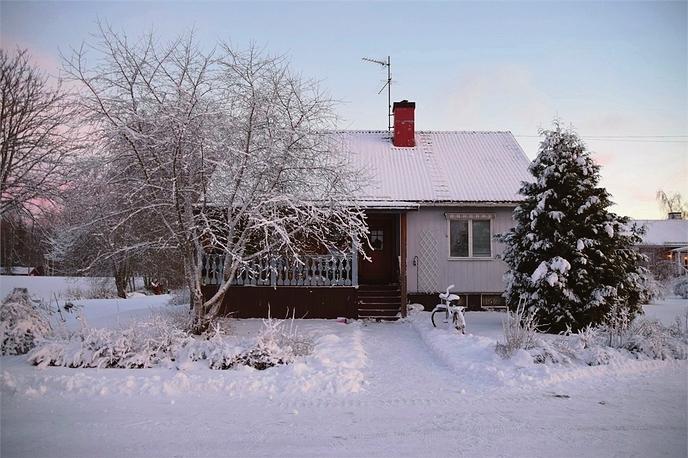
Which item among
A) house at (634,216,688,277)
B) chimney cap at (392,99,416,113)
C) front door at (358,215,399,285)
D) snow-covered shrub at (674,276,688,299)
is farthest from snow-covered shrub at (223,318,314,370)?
house at (634,216,688,277)

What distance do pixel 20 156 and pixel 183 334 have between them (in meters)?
5.21

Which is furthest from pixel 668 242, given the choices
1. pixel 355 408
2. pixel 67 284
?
pixel 67 284

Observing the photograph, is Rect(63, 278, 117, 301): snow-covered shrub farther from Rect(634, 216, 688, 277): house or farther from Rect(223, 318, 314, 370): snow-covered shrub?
Rect(634, 216, 688, 277): house

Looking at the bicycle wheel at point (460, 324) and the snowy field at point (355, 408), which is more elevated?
the bicycle wheel at point (460, 324)

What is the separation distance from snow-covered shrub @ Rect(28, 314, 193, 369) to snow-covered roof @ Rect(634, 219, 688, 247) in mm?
38122

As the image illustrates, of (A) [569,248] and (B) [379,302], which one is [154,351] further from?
(A) [569,248]

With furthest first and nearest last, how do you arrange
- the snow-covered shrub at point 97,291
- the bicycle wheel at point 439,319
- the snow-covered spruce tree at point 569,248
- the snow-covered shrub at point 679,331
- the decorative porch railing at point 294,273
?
1. the snow-covered shrub at point 97,291
2. the decorative porch railing at point 294,273
3. the bicycle wheel at point 439,319
4. the snow-covered spruce tree at point 569,248
5. the snow-covered shrub at point 679,331

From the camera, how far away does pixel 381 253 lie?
16.4m

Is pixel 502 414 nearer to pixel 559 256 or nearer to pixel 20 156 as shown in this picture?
pixel 559 256

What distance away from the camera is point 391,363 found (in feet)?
29.0

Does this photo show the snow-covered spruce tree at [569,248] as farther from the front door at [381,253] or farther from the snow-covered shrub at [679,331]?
the front door at [381,253]

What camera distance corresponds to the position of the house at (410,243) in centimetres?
1338

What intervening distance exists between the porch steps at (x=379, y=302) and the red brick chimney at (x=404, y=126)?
626cm

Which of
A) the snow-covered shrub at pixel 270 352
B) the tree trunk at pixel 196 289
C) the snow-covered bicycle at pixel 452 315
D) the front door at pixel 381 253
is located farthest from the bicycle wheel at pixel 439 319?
the tree trunk at pixel 196 289
